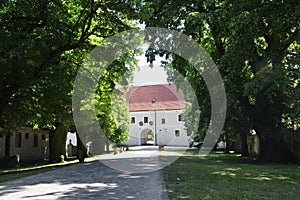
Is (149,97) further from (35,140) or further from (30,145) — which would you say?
(30,145)

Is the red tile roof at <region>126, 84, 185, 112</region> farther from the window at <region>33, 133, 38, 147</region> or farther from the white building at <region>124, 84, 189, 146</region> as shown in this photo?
the window at <region>33, 133, 38, 147</region>

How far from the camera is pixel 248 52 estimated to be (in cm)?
1067

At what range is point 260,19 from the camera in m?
9.72

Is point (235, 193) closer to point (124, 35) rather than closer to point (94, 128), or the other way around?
point (124, 35)

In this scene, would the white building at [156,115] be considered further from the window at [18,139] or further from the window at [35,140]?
the window at [18,139]

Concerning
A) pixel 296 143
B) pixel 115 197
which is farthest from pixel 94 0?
pixel 296 143

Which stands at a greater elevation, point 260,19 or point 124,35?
point 124,35

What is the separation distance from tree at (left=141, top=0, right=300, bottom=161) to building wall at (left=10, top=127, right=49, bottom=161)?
1571 centimetres

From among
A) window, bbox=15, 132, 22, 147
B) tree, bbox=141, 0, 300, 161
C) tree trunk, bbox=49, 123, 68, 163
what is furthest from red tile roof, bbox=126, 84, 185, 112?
window, bbox=15, 132, 22, 147

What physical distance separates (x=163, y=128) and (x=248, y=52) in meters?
42.5

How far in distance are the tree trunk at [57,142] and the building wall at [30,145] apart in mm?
3666

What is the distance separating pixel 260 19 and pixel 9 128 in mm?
12715

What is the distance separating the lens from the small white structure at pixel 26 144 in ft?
80.5

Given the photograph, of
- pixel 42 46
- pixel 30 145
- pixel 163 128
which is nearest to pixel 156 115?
pixel 163 128
